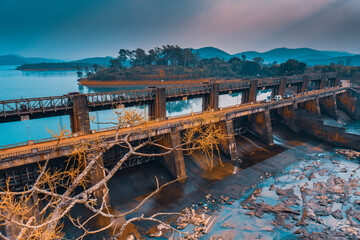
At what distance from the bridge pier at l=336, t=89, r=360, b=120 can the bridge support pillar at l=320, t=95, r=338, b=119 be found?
24.8 ft

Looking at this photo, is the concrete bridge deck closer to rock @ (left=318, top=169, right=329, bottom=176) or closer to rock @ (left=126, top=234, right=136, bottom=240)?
rock @ (left=126, top=234, right=136, bottom=240)

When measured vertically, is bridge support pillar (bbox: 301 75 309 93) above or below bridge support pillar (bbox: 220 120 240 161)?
above

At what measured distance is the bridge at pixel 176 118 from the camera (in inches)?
979

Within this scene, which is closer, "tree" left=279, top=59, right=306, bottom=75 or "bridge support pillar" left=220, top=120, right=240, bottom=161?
"bridge support pillar" left=220, top=120, right=240, bottom=161

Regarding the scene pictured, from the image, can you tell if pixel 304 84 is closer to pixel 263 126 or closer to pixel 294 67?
pixel 263 126

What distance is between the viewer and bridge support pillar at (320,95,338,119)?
61.6 meters

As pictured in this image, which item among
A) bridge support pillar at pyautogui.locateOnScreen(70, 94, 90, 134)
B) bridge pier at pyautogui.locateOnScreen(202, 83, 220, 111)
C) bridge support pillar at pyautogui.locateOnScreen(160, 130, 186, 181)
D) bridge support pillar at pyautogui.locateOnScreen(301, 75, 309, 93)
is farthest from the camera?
bridge support pillar at pyautogui.locateOnScreen(301, 75, 309, 93)

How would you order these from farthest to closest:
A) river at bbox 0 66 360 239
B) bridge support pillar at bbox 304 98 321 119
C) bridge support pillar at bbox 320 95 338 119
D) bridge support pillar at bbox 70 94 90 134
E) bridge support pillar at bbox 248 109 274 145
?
bridge support pillar at bbox 320 95 338 119 < bridge support pillar at bbox 304 98 321 119 < bridge support pillar at bbox 248 109 274 145 < bridge support pillar at bbox 70 94 90 134 < river at bbox 0 66 360 239

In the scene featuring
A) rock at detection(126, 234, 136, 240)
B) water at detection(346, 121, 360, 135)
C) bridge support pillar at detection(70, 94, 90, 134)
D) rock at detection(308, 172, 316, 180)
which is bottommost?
rock at detection(126, 234, 136, 240)

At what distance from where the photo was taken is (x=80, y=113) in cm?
3023

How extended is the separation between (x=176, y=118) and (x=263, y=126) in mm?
19424

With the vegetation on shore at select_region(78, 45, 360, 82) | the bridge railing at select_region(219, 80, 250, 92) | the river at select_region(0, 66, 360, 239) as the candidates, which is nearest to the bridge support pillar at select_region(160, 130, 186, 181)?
the river at select_region(0, 66, 360, 239)

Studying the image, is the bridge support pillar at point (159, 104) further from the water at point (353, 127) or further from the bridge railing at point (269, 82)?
the water at point (353, 127)

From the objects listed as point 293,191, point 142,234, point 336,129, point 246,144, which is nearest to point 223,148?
point 246,144
